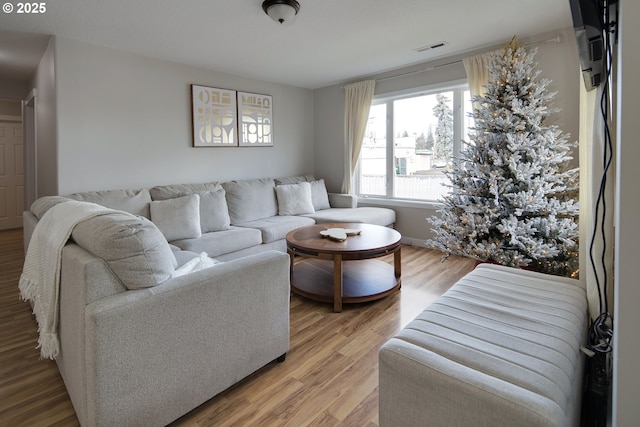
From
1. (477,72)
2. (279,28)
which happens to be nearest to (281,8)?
(279,28)

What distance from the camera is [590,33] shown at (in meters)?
1.14

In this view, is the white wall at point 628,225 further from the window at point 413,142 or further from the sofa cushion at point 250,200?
the sofa cushion at point 250,200

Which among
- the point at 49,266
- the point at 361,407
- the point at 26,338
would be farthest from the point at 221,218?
the point at 361,407

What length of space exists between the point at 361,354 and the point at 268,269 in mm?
823

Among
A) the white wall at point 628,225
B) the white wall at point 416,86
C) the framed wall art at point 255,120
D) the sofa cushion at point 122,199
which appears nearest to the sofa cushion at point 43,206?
the sofa cushion at point 122,199

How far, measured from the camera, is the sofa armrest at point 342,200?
4.98 meters

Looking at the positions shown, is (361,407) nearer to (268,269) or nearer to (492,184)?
(268,269)

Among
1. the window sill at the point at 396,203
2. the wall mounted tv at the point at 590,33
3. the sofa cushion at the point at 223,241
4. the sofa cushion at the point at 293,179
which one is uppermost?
the wall mounted tv at the point at 590,33

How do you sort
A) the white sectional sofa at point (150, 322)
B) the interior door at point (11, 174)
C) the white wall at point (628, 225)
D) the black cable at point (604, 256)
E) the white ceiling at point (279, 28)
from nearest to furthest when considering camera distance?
the white wall at point (628, 225), the black cable at point (604, 256), the white sectional sofa at point (150, 322), the white ceiling at point (279, 28), the interior door at point (11, 174)

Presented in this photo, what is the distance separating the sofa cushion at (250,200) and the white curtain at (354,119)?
4.24 feet

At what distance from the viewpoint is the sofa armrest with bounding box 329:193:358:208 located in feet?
16.3

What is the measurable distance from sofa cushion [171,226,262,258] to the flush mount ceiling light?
1.99 meters

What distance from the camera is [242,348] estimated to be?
1.72 metres

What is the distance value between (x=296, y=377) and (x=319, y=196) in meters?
3.36
